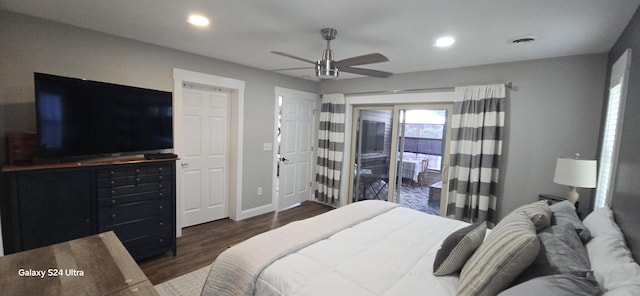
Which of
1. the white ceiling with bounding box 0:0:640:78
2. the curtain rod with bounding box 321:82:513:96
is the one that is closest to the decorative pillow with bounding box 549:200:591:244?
the white ceiling with bounding box 0:0:640:78

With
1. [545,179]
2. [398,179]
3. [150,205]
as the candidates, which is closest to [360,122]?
[398,179]

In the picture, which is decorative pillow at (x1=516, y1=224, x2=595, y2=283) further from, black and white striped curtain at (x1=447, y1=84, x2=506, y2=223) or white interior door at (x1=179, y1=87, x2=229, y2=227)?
white interior door at (x1=179, y1=87, x2=229, y2=227)

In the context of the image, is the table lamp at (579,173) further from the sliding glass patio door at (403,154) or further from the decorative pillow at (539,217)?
the sliding glass patio door at (403,154)

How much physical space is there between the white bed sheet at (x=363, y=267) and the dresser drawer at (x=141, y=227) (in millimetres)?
1854

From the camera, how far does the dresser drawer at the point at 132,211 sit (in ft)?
7.77

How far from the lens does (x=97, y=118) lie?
7.84 feet

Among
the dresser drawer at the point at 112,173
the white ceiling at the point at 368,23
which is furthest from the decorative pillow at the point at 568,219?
the dresser drawer at the point at 112,173

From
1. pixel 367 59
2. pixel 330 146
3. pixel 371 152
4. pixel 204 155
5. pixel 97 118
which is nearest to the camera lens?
pixel 367 59

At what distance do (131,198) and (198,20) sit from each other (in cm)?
176

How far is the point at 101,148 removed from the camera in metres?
2.45

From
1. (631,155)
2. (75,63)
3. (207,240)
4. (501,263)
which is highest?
(75,63)

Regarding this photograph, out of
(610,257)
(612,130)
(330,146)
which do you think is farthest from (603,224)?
(330,146)

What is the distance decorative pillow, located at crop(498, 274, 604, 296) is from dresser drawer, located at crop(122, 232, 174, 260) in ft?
9.65

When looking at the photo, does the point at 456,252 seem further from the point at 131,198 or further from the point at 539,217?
the point at 131,198
